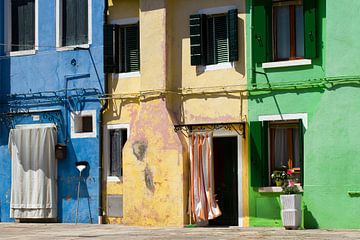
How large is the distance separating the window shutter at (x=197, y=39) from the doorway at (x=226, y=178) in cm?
237

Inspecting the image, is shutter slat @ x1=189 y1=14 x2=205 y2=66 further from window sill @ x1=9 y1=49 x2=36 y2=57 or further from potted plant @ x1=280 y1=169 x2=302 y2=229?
window sill @ x1=9 y1=49 x2=36 y2=57

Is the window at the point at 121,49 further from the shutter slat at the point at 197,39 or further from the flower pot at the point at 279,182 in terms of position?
the flower pot at the point at 279,182

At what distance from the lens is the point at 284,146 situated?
82.1 feet

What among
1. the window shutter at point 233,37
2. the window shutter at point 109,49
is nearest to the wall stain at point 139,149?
the window shutter at point 109,49

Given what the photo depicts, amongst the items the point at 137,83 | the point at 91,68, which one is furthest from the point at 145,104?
the point at 91,68

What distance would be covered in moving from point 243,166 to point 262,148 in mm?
829

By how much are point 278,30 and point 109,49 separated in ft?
18.1

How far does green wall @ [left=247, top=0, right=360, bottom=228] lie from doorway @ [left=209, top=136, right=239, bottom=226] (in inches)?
112

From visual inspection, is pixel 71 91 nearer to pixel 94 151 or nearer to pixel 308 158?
pixel 94 151

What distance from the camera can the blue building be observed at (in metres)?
28.2

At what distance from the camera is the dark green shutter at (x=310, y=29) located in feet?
79.0

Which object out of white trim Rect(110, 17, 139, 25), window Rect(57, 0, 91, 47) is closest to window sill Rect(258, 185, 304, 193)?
white trim Rect(110, 17, 139, 25)

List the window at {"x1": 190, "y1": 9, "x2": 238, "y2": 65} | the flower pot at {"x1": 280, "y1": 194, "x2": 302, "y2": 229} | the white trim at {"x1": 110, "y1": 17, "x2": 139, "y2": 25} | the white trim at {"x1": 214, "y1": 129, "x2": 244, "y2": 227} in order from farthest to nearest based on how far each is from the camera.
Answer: the white trim at {"x1": 110, "y1": 17, "x2": 139, "y2": 25} → the window at {"x1": 190, "y1": 9, "x2": 238, "y2": 65} → the white trim at {"x1": 214, "y1": 129, "x2": 244, "y2": 227} → the flower pot at {"x1": 280, "y1": 194, "x2": 302, "y2": 229}

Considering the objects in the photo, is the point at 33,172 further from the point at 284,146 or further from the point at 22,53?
the point at 284,146
